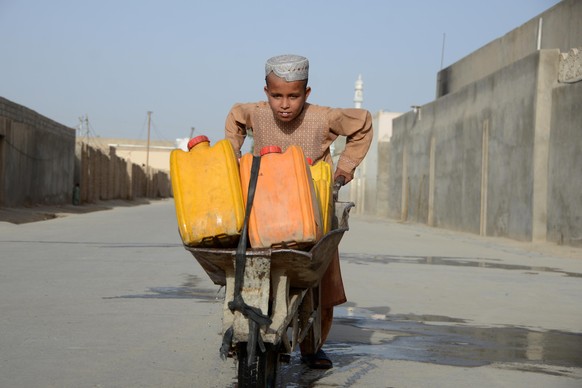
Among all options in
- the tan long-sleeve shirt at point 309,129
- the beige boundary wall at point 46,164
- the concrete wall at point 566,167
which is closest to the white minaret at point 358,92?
the beige boundary wall at point 46,164

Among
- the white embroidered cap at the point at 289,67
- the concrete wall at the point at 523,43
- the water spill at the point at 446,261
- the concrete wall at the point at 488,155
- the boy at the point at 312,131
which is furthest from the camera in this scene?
the concrete wall at the point at 523,43

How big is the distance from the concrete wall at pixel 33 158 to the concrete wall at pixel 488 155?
41.4 ft

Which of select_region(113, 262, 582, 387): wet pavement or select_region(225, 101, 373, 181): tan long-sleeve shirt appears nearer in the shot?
select_region(225, 101, 373, 181): tan long-sleeve shirt

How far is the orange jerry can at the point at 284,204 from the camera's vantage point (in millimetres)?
3699

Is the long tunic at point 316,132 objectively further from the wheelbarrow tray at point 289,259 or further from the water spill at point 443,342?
the wheelbarrow tray at point 289,259

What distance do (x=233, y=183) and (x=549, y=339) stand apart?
372 centimetres

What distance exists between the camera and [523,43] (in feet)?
87.5

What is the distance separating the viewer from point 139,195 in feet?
215

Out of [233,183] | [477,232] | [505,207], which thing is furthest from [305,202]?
[477,232]

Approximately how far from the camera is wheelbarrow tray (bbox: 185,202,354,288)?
367 centimetres

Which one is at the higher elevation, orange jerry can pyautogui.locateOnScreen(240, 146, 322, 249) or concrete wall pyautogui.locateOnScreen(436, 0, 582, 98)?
concrete wall pyautogui.locateOnScreen(436, 0, 582, 98)

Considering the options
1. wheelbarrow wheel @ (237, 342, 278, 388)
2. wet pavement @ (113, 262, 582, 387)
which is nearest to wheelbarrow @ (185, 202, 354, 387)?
wheelbarrow wheel @ (237, 342, 278, 388)

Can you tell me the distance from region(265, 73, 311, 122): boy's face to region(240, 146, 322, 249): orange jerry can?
0.87m

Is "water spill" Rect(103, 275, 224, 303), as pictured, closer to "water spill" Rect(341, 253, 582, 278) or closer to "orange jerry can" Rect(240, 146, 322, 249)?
"orange jerry can" Rect(240, 146, 322, 249)
